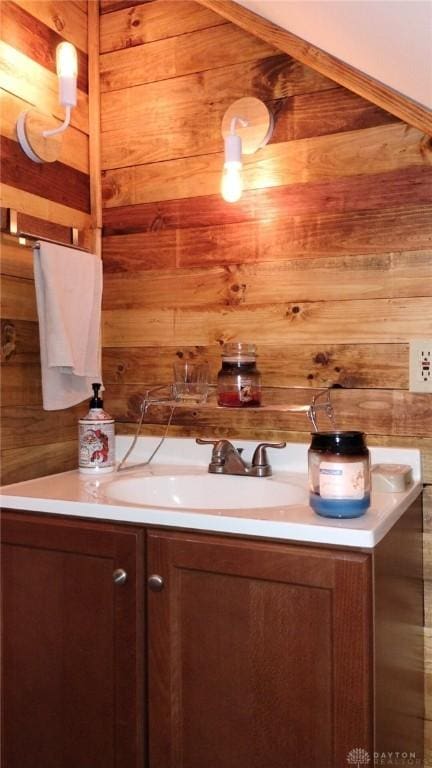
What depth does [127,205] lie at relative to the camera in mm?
1777

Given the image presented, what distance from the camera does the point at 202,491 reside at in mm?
1534

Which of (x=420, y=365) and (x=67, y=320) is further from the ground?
(x=67, y=320)

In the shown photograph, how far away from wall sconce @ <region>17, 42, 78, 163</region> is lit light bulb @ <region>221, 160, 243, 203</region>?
405 millimetres

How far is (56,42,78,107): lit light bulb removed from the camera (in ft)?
4.93

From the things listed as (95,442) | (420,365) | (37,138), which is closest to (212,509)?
(95,442)

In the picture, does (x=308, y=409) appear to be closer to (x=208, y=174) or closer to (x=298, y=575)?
(x=298, y=575)

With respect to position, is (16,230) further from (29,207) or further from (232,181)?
(232,181)

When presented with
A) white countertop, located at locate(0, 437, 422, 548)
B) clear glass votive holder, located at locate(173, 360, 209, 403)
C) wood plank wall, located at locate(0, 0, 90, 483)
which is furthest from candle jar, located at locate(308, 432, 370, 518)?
wood plank wall, located at locate(0, 0, 90, 483)

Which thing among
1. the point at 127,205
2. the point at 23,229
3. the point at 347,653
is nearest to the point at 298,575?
the point at 347,653

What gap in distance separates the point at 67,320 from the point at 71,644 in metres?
0.73

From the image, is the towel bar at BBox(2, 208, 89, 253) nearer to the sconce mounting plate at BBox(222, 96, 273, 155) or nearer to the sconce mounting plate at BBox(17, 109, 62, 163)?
the sconce mounting plate at BBox(17, 109, 62, 163)

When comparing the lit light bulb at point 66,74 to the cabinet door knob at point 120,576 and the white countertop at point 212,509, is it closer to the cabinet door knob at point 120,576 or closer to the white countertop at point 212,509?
the white countertop at point 212,509

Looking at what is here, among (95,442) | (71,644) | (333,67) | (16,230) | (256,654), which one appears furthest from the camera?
(95,442)

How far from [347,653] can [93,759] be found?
Answer: 567 millimetres
